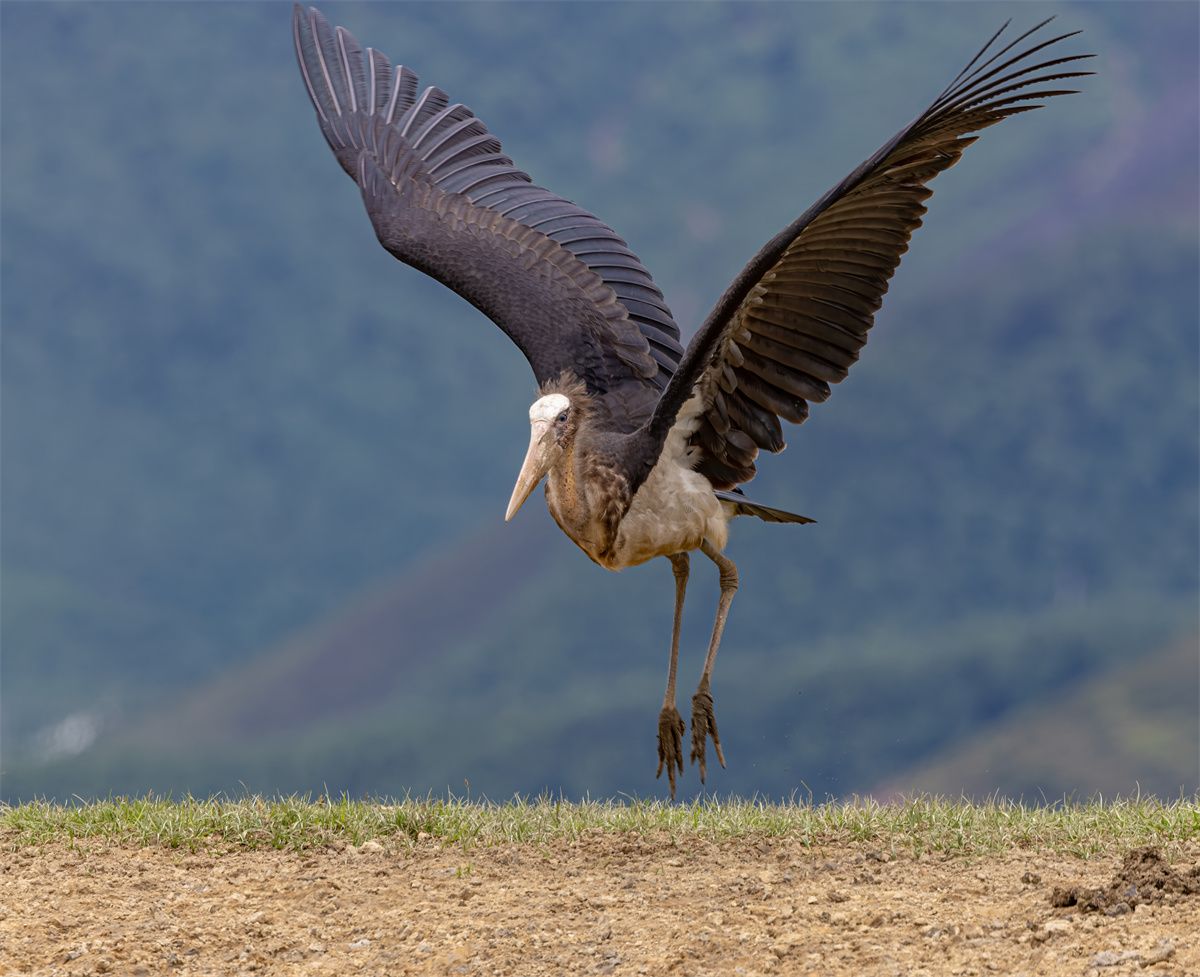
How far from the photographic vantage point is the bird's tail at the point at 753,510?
7.75 meters

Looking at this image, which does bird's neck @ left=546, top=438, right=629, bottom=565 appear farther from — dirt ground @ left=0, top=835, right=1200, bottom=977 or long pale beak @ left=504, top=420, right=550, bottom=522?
dirt ground @ left=0, top=835, right=1200, bottom=977

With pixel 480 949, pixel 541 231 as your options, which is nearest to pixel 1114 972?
pixel 480 949

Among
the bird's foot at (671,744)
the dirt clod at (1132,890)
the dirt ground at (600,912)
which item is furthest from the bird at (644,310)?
the dirt clod at (1132,890)

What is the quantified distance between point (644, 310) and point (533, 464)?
2058 mm

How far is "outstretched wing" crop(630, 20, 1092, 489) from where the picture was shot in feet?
20.0

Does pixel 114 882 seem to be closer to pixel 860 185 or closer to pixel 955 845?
pixel 955 845

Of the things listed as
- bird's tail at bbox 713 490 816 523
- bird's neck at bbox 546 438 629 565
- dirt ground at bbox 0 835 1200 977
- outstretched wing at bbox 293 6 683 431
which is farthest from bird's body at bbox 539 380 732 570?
dirt ground at bbox 0 835 1200 977

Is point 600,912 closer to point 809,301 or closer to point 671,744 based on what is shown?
point 671,744

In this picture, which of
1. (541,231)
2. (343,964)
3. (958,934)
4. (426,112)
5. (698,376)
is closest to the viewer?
(958,934)

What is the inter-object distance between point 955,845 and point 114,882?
11.9 feet

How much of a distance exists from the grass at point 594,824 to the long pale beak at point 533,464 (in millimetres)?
1517

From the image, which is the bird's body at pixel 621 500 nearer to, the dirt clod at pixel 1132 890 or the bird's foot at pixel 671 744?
the bird's foot at pixel 671 744

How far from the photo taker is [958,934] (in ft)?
17.0

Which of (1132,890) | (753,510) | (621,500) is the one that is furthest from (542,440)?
(1132,890)
